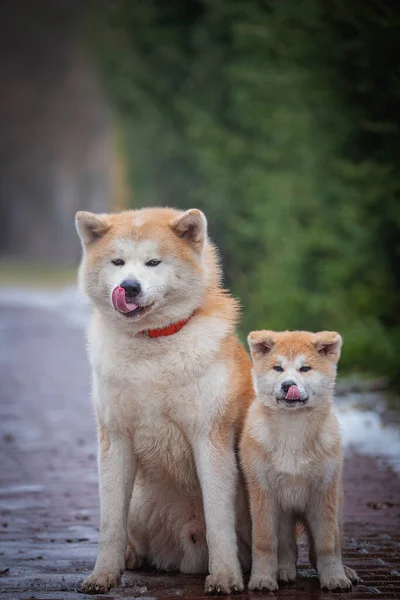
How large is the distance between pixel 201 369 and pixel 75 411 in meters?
6.04

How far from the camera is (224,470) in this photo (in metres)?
4.67

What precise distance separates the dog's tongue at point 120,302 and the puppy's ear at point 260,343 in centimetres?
54

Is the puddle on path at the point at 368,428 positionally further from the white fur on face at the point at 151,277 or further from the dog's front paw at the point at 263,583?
the dog's front paw at the point at 263,583

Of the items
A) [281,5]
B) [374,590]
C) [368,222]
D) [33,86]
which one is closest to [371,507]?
[374,590]

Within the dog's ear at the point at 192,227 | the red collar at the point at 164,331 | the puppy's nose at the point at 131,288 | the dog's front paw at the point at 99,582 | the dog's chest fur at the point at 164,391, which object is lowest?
the dog's front paw at the point at 99,582

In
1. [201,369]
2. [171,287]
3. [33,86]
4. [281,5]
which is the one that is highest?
[33,86]

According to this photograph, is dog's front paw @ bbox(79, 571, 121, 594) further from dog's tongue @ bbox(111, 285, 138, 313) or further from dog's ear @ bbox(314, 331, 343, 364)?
dog's ear @ bbox(314, 331, 343, 364)

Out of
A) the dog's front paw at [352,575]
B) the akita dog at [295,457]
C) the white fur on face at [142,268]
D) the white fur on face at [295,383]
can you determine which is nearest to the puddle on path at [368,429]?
the dog's front paw at [352,575]

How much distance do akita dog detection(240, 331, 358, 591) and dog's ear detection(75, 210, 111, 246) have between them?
0.93 meters

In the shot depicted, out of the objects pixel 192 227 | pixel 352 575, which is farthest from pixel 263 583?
pixel 192 227

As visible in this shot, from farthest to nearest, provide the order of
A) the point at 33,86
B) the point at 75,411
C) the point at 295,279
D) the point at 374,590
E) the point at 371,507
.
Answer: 1. the point at 33,86
2. the point at 295,279
3. the point at 75,411
4. the point at 371,507
5. the point at 374,590

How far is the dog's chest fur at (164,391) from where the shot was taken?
4676 millimetres

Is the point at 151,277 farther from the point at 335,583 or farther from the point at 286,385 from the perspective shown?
the point at 335,583

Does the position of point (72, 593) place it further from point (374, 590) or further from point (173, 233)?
point (173, 233)
